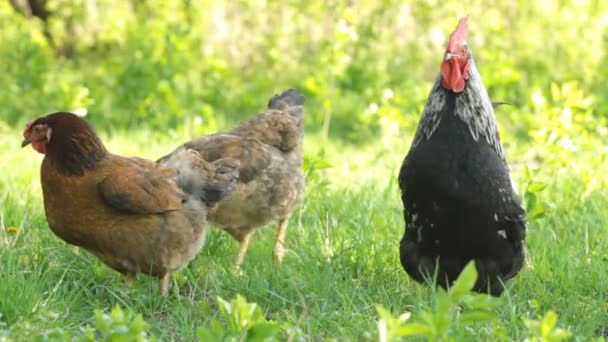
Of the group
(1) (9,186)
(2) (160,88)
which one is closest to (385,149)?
(2) (160,88)

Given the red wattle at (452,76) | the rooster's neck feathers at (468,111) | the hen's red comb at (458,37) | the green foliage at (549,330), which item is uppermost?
the hen's red comb at (458,37)

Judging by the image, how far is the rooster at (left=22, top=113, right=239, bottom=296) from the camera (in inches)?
173

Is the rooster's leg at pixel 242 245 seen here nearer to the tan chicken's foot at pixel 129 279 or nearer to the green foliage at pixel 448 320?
the tan chicken's foot at pixel 129 279

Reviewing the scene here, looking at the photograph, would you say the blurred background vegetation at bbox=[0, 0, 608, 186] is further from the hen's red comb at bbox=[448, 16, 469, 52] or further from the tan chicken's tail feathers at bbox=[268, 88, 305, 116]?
the hen's red comb at bbox=[448, 16, 469, 52]

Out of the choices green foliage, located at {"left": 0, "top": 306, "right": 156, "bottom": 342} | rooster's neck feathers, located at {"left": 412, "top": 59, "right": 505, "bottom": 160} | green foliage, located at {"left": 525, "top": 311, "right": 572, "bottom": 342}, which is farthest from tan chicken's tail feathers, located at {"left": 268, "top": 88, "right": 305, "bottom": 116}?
green foliage, located at {"left": 525, "top": 311, "right": 572, "bottom": 342}

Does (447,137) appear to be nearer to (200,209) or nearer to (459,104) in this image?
(459,104)

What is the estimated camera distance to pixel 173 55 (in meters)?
9.12

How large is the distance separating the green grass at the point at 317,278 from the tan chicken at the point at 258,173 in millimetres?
172

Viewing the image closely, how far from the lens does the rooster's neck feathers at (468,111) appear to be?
14.3ft

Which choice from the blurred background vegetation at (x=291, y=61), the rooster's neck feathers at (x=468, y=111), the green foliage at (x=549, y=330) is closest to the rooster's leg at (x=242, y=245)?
the rooster's neck feathers at (x=468, y=111)

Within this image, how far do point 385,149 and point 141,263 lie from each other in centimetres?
397

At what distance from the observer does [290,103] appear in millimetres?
6223

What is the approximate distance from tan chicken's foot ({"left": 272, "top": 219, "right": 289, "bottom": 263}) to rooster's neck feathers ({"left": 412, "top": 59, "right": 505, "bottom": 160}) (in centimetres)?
116

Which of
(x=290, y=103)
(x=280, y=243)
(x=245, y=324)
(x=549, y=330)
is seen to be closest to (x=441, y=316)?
(x=549, y=330)
